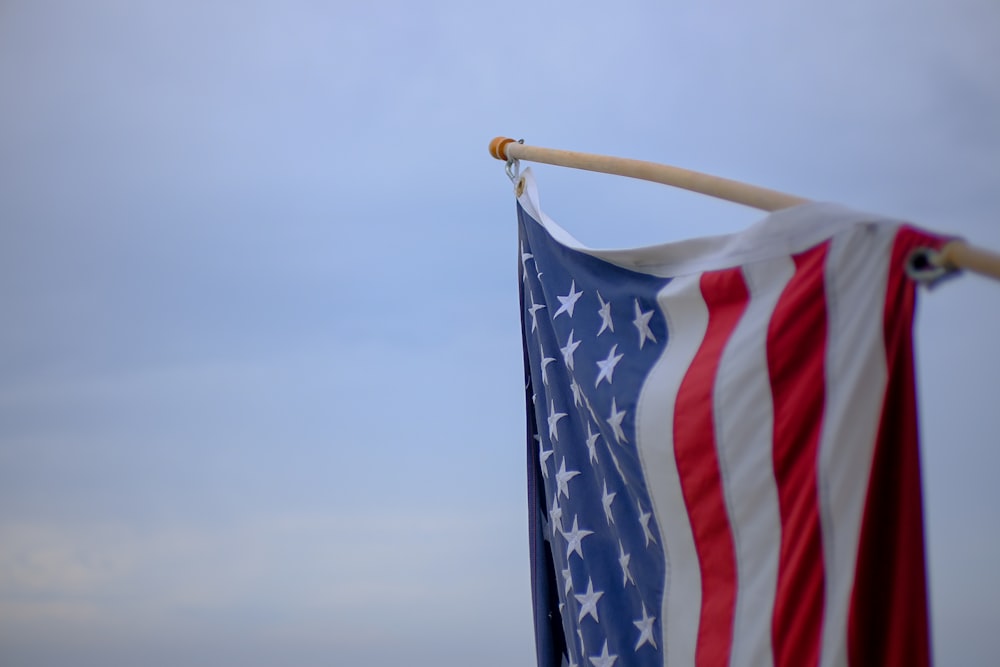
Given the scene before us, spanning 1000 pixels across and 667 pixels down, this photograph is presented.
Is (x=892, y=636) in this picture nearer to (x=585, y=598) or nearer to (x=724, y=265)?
(x=724, y=265)

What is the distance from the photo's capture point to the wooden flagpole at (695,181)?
4.53 feet

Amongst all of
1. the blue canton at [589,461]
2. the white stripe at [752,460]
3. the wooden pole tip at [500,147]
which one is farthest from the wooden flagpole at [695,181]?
the blue canton at [589,461]

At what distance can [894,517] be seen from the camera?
1.52 meters

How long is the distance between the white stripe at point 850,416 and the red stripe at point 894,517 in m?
0.01

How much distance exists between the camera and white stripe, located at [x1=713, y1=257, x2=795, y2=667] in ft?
5.70

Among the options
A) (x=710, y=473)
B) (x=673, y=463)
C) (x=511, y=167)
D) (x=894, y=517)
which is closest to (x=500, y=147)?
(x=511, y=167)

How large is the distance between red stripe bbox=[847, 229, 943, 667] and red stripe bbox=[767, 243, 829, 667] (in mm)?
78

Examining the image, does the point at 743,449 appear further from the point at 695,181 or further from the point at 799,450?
the point at 695,181

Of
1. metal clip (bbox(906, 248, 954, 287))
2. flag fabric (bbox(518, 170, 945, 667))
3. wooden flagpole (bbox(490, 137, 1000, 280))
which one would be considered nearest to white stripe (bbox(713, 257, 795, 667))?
flag fabric (bbox(518, 170, 945, 667))

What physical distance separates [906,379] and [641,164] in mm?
1058

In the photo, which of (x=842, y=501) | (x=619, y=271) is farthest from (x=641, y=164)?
(x=842, y=501)

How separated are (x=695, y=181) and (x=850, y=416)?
2.40 ft

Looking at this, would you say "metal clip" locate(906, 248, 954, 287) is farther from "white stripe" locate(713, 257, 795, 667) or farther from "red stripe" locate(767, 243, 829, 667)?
"white stripe" locate(713, 257, 795, 667)

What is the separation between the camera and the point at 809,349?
5.52ft
